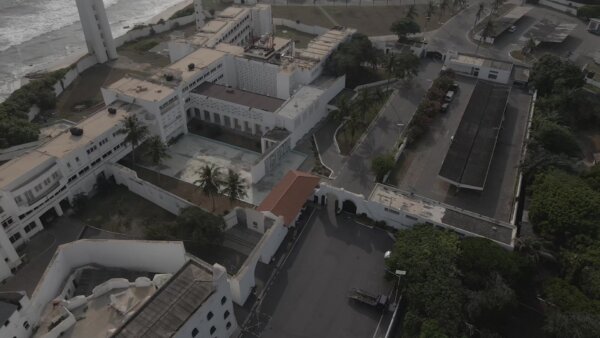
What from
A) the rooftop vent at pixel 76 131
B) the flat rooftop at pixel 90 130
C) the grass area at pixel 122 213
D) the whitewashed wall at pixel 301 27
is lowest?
the grass area at pixel 122 213

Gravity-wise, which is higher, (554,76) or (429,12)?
(429,12)

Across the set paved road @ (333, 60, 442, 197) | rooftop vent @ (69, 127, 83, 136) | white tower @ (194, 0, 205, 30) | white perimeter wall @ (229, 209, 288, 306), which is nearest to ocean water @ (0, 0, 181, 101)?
white tower @ (194, 0, 205, 30)

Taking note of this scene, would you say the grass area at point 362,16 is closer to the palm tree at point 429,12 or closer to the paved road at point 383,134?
the palm tree at point 429,12

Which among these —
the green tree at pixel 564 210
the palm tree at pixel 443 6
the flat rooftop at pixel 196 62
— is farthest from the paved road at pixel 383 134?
the flat rooftop at pixel 196 62

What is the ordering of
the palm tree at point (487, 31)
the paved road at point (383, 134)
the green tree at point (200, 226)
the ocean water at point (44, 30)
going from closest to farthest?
the green tree at point (200, 226)
the paved road at point (383, 134)
the palm tree at point (487, 31)
the ocean water at point (44, 30)

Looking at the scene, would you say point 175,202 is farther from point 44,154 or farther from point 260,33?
point 260,33

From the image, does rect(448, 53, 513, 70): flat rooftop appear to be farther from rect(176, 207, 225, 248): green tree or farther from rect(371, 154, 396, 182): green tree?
rect(176, 207, 225, 248): green tree

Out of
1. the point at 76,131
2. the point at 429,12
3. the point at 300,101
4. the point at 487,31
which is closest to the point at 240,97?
the point at 300,101

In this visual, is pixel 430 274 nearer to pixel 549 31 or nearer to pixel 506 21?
pixel 549 31
